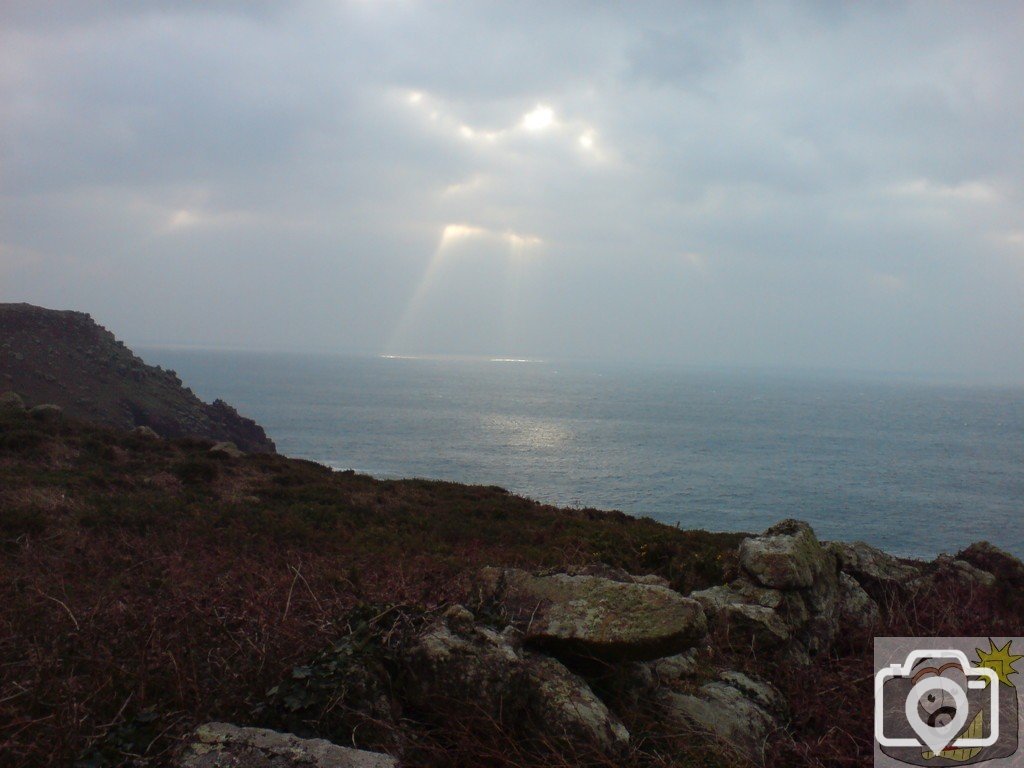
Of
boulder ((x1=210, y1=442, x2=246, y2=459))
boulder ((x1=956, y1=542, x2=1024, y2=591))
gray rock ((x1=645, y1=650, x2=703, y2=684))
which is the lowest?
boulder ((x1=956, y1=542, x2=1024, y2=591))

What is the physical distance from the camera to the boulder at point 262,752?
11.4 ft

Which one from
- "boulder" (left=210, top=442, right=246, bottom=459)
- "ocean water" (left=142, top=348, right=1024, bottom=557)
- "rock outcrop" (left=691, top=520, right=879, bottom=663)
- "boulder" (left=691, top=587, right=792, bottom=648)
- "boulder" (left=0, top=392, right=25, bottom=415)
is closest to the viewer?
"boulder" (left=691, top=587, right=792, bottom=648)

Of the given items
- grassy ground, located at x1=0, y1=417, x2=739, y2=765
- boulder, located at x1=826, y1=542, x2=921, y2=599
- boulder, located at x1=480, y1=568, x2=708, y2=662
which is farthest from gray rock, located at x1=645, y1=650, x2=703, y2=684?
boulder, located at x1=826, y1=542, x2=921, y2=599

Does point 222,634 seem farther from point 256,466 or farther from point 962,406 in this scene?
point 962,406

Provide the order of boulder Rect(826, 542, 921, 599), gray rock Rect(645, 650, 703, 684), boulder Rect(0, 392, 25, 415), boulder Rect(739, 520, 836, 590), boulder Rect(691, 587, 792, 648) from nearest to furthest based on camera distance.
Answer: gray rock Rect(645, 650, 703, 684) → boulder Rect(691, 587, 792, 648) → boulder Rect(739, 520, 836, 590) → boulder Rect(826, 542, 921, 599) → boulder Rect(0, 392, 25, 415)

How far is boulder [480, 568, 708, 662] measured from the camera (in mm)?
5090

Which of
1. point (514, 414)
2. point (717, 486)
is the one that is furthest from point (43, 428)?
point (514, 414)

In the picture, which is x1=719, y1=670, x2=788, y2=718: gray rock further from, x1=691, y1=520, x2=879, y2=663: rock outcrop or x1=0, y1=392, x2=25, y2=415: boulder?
x1=0, y1=392, x2=25, y2=415: boulder

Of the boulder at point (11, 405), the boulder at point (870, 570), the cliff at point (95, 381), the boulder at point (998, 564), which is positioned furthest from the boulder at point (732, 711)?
the cliff at point (95, 381)

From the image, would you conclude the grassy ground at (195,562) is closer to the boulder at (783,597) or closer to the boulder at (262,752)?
the boulder at (262,752)

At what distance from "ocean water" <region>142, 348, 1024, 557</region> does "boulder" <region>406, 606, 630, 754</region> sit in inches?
1779

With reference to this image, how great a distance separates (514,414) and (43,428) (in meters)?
110

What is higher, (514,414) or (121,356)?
(121,356)

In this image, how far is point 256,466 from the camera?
27.6 meters
